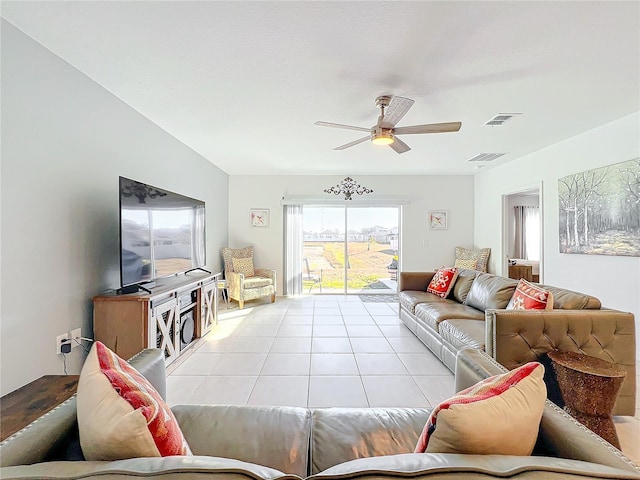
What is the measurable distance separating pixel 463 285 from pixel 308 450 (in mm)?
3017

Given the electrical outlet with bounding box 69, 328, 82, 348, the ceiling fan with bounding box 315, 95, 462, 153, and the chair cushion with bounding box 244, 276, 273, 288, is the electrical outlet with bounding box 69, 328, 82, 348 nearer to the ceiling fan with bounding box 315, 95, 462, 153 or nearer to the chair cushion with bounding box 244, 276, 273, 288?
the ceiling fan with bounding box 315, 95, 462, 153

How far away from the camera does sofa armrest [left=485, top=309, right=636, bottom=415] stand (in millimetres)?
1896

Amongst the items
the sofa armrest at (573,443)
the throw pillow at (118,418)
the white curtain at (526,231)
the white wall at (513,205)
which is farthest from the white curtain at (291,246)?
the white curtain at (526,231)

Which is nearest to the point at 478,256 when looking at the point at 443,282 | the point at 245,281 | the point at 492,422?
the point at 443,282

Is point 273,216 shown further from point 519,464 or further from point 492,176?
point 519,464

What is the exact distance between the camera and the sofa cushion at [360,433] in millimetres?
1096

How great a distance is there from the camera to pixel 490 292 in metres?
2.95

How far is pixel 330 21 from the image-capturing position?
1.66 metres

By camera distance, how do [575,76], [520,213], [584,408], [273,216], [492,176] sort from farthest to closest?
[520,213]
[273,216]
[492,176]
[575,76]
[584,408]

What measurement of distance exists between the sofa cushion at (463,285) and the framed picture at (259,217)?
3716mm

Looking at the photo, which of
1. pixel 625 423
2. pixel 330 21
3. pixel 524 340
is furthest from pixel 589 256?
pixel 330 21

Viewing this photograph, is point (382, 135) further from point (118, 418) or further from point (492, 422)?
point (118, 418)

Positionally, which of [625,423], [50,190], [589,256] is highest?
[50,190]

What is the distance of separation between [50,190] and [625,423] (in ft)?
13.4
